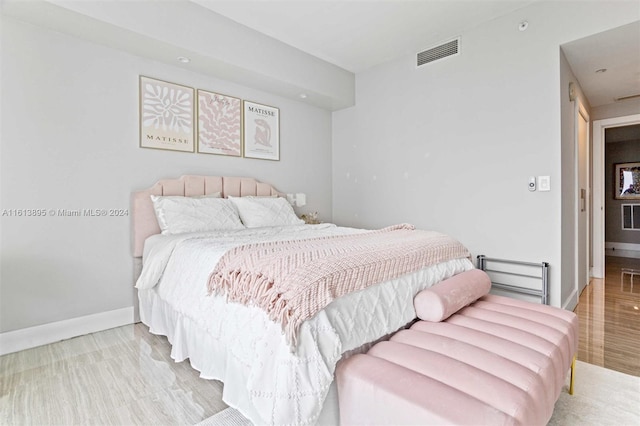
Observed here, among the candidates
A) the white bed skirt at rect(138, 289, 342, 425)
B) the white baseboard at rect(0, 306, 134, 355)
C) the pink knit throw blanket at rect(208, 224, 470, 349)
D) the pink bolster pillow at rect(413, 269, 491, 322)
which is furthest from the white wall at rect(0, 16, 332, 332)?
the pink bolster pillow at rect(413, 269, 491, 322)

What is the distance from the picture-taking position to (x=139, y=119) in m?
2.85

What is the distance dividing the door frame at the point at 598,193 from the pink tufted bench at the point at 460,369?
3.38m

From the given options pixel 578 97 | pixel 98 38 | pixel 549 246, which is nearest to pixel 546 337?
pixel 549 246

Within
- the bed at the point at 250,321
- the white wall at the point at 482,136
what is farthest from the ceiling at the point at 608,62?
the bed at the point at 250,321

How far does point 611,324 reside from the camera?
106 inches

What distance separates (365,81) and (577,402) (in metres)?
3.73

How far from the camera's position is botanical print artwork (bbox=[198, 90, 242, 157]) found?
128 inches

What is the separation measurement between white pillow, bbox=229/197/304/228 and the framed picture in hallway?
6675 millimetres

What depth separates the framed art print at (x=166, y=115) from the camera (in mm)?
2881

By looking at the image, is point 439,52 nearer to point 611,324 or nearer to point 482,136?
point 482,136

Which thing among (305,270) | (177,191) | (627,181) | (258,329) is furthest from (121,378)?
(627,181)

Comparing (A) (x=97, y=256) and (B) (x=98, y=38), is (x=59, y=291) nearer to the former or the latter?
(A) (x=97, y=256)

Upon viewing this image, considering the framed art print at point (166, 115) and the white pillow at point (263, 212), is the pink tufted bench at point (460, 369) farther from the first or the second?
the framed art print at point (166, 115)

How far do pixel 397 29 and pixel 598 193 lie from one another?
3396 mm
